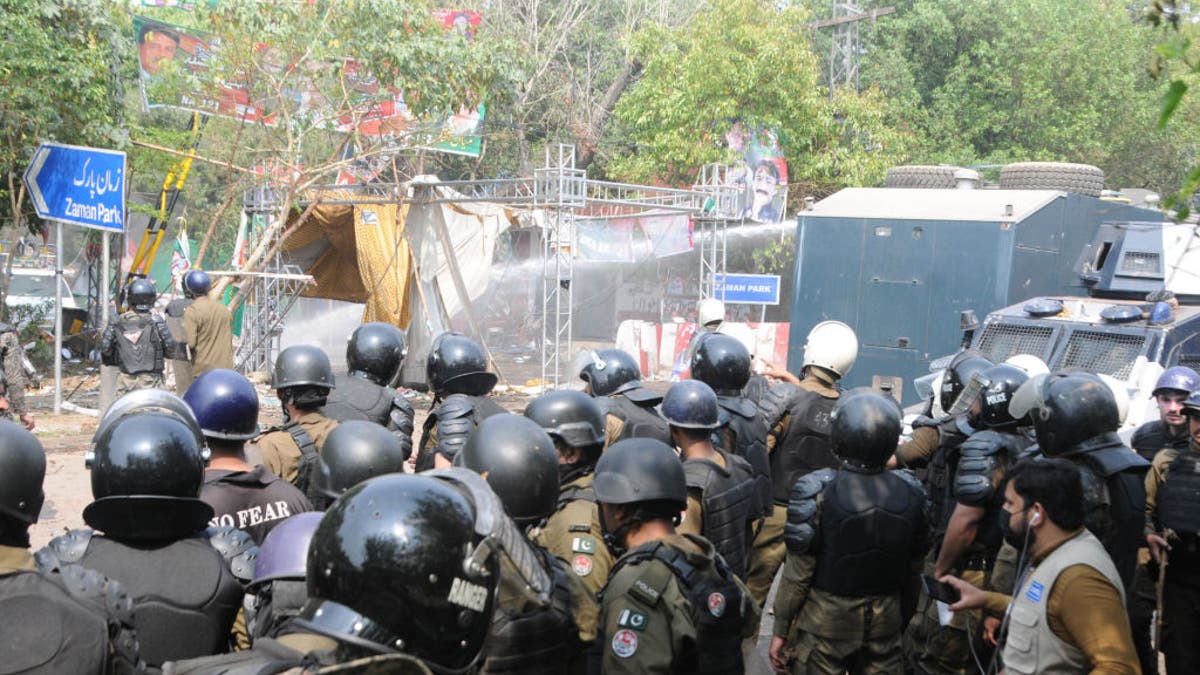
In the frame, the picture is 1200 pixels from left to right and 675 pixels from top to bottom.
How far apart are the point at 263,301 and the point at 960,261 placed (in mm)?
11253

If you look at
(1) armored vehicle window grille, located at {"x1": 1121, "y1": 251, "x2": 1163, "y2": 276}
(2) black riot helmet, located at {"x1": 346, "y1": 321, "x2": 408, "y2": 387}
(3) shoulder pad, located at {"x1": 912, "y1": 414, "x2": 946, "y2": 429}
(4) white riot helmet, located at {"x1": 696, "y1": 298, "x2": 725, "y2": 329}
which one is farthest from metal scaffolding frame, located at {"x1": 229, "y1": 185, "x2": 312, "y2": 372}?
(3) shoulder pad, located at {"x1": 912, "y1": 414, "x2": 946, "y2": 429}

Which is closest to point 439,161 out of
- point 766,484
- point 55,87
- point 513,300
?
point 513,300

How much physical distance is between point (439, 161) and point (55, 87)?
13.9 metres

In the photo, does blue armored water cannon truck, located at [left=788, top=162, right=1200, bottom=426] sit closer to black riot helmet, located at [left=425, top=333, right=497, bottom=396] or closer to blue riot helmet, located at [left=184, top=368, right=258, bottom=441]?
black riot helmet, located at [left=425, top=333, right=497, bottom=396]

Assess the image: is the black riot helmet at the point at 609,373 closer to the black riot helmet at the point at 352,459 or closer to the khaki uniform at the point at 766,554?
the khaki uniform at the point at 766,554

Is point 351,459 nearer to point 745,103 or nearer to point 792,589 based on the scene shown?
point 792,589

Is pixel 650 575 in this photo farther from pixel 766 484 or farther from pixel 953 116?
pixel 953 116

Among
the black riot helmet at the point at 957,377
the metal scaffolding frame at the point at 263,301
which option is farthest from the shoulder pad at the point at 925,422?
the metal scaffolding frame at the point at 263,301

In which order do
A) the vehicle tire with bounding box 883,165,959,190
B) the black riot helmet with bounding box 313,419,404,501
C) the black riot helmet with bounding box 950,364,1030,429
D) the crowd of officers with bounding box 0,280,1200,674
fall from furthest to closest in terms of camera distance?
the vehicle tire with bounding box 883,165,959,190
the black riot helmet with bounding box 950,364,1030,429
the black riot helmet with bounding box 313,419,404,501
the crowd of officers with bounding box 0,280,1200,674

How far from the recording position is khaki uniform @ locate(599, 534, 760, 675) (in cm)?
324

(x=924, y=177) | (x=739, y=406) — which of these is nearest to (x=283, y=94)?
(x=924, y=177)

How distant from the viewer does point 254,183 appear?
1722 cm

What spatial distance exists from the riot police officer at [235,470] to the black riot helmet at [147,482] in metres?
0.81

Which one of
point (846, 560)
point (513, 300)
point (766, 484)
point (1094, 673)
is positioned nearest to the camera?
point (1094, 673)
